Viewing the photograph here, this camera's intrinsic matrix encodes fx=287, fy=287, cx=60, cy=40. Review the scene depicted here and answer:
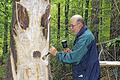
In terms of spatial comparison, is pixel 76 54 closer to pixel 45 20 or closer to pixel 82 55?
pixel 82 55

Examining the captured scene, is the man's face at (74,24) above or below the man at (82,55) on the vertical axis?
above

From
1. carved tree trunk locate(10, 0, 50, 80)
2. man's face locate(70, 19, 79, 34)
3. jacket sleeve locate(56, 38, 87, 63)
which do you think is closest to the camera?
carved tree trunk locate(10, 0, 50, 80)

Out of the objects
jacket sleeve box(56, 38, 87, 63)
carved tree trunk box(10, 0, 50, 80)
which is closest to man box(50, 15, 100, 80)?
jacket sleeve box(56, 38, 87, 63)

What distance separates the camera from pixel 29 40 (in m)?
3.49

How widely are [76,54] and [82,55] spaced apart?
0.10 meters

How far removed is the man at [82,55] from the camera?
13.2 feet

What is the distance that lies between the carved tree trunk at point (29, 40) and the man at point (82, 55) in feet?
1.70

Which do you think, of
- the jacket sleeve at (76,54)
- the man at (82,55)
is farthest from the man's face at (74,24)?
the jacket sleeve at (76,54)

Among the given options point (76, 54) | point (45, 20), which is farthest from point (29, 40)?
point (76, 54)

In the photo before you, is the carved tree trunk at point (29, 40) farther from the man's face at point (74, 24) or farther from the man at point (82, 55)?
the man's face at point (74, 24)

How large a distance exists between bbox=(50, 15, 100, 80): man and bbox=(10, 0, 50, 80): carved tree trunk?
0.52 metres

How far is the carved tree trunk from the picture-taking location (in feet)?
11.5

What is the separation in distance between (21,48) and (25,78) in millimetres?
370

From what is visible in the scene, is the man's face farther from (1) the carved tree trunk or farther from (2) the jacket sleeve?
(1) the carved tree trunk
